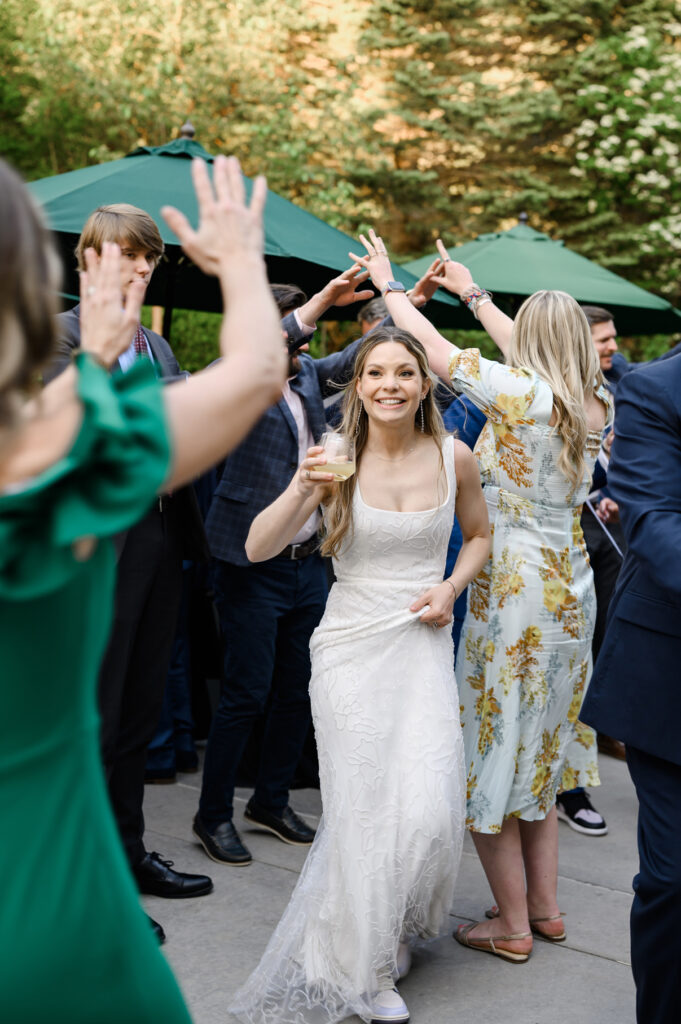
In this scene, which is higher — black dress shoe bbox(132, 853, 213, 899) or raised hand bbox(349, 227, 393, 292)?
raised hand bbox(349, 227, 393, 292)

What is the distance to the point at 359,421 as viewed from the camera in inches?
147

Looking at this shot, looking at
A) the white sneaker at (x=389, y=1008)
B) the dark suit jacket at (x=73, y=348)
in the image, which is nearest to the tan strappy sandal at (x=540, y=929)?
the white sneaker at (x=389, y=1008)

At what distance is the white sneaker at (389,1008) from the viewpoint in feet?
10.4

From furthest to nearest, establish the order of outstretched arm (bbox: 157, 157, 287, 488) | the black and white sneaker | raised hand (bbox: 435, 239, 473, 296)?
the black and white sneaker → raised hand (bbox: 435, 239, 473, 296) → outstretched arm (bbox: 157, 157, 287, 488)

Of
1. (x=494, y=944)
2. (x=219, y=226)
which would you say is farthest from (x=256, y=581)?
(x=219, y=226)

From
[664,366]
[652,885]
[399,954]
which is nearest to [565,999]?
[399,954]

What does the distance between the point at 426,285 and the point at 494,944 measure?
2528 millimetres

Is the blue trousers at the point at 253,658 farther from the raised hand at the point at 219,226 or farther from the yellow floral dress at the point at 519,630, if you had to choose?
the raised hand at the point at 219,226

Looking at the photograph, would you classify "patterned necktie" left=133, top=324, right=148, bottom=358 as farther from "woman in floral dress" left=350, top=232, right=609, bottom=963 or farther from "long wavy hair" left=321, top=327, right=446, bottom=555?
"woman in floral dress" left=350, top=232, right=609, bottom=963

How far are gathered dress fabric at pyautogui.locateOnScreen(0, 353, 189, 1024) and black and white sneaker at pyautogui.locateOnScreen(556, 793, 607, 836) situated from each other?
157 inches

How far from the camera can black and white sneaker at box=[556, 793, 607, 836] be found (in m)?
5.05

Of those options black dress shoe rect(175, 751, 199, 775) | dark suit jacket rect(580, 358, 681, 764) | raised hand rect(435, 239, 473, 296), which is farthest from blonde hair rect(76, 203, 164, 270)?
black dress shoe rect(175, 751, 199, 775)

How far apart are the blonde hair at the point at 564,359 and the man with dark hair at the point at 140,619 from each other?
124 cm

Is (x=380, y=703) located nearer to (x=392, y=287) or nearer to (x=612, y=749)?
(x=392, y=287)
